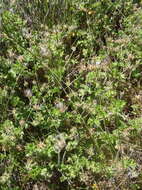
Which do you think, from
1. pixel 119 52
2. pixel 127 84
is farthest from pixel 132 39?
pixel 127 84

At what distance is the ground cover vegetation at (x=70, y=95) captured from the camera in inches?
91.9

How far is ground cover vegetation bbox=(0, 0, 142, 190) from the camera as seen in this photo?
233cm

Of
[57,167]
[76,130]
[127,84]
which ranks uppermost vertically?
[127,84]

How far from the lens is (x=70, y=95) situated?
262 centimetres

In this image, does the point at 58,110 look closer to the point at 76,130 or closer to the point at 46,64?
the point at 76,130

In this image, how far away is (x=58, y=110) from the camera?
245 cm

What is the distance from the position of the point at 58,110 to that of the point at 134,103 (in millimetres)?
736

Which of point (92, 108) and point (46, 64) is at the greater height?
point (46, 64)

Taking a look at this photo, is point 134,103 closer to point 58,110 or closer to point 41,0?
point 58,110

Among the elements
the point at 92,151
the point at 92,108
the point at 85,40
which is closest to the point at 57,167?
the point at 92,151

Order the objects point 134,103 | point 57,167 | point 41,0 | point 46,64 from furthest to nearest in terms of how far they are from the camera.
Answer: point 41,0 < point 134,103 < point 46,64 < point 57,167

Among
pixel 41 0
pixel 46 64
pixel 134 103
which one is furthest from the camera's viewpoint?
pixel 41 0

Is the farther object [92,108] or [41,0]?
[41,0]

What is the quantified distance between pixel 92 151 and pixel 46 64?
740 mm
